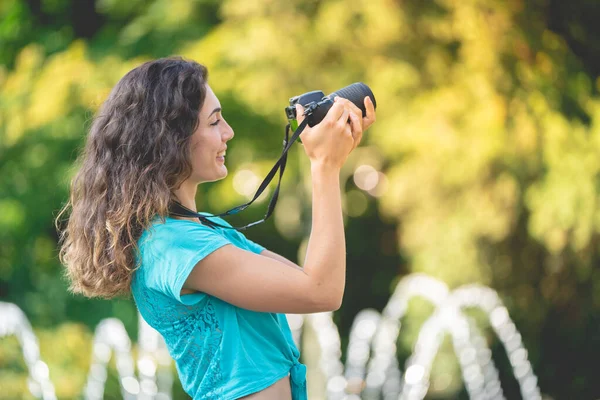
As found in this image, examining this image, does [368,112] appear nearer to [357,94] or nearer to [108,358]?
[357,94]

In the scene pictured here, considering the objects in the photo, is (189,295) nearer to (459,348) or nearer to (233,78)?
(233,78)

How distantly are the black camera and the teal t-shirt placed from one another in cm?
29

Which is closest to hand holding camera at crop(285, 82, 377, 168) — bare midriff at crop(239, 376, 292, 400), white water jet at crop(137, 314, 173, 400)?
bare midriff at crop(239, 376, 292, 400)

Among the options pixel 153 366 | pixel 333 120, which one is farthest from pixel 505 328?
pixel 333 120

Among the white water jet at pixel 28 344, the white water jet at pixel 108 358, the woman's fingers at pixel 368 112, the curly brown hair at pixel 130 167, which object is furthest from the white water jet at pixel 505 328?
the curly brown hair at pixel 130 167

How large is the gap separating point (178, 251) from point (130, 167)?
22 cm

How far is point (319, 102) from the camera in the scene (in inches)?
63.1

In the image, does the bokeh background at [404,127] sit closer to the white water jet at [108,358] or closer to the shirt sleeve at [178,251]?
the white water jet at [108,358]

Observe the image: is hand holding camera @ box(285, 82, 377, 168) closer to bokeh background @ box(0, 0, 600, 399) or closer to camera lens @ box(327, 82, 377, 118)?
camera lens @ box(327, 82, 377, 118)

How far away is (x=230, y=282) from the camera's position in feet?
4.85

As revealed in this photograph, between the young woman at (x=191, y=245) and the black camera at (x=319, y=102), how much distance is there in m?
0.02

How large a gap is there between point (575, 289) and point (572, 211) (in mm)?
1012

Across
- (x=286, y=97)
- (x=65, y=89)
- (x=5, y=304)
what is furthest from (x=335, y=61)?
(x=5, y=304)

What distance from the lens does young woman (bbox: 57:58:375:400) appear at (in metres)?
1.48
